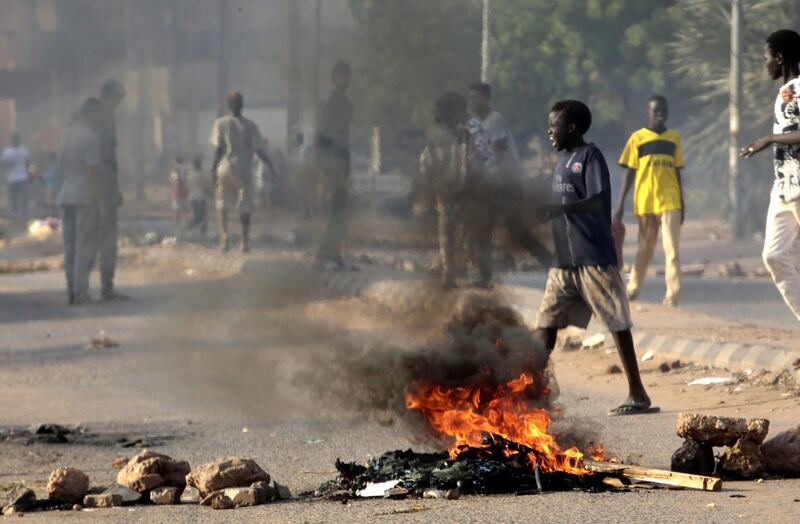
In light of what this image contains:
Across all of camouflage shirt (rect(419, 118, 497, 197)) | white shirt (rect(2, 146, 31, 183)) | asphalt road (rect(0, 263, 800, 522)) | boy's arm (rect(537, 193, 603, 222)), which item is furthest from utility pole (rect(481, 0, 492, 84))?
boy's arm (rect(537, 193, 603, 222))

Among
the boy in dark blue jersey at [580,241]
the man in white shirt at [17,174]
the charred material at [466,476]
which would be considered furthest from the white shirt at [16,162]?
the charred material at [466,476]

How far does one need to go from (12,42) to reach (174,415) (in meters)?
15.5

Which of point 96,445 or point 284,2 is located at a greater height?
point 284,2

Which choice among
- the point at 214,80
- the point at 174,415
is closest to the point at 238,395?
the point at 174,415

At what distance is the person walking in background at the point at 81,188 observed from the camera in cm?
1433

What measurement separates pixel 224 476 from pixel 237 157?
11.5 meters

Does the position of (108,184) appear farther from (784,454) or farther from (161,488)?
(784,454)

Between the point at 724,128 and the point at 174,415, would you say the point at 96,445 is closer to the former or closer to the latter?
the point at 174,415

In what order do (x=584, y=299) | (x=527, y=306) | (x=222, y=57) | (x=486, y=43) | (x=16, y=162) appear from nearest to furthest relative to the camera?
1. (x=584, y=299)
2. (x=527, y=306)
3. (x=222, y=57)
4. (x=486, y=43)
5. (x=16, y=162)

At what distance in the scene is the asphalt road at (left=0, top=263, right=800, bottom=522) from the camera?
220 inches

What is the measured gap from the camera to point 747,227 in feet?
87.5

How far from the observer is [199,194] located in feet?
82.5

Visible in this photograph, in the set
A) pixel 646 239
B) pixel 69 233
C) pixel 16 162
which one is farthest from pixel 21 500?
pixel 16 162

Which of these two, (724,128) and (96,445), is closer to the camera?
(96,445)
